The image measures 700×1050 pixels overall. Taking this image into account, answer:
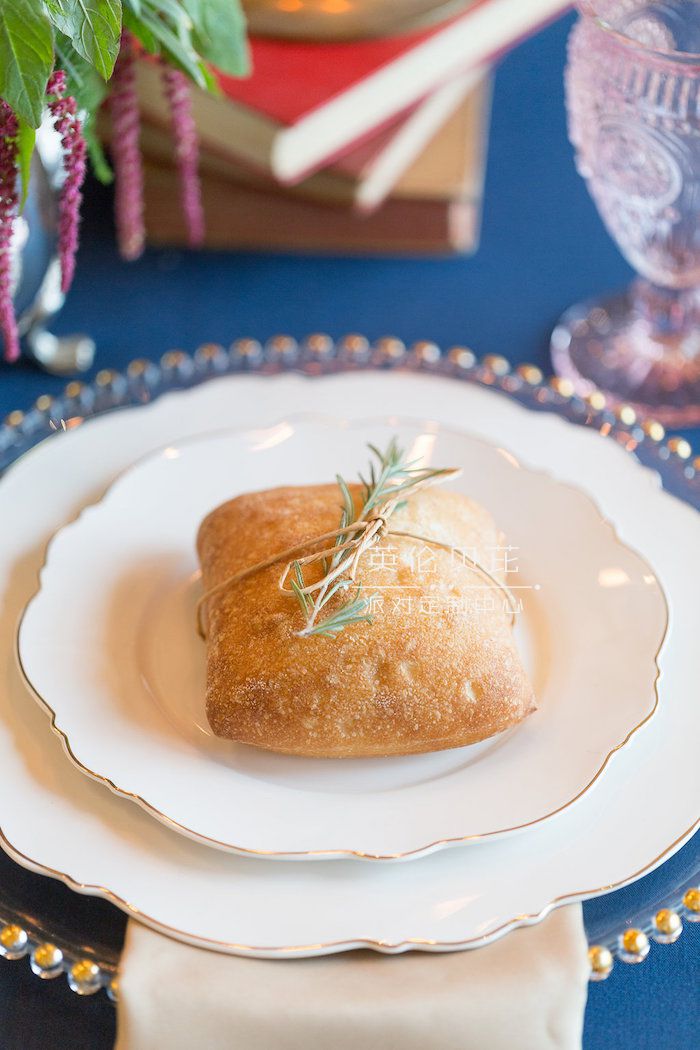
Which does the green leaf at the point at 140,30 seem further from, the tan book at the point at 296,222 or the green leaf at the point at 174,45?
the tan book at the point at 296,222

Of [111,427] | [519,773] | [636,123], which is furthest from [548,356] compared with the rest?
[519,773]

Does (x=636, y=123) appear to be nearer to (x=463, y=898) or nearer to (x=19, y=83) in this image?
(x=19, y=83)

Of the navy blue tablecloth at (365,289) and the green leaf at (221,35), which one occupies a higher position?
the green leaf at (221,35)

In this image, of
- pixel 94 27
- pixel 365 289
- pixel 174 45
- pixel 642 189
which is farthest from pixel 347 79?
pixel 94 27

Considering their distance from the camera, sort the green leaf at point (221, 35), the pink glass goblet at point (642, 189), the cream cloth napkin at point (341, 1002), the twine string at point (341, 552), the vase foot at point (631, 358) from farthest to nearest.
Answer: the vase foot at point (631, 358) → the pink glass goblet at point (642, 189) → the green leaf at point (221, 35) → the twine string at point (341, 552) → the cream cloth napkin at point (341, 1002)

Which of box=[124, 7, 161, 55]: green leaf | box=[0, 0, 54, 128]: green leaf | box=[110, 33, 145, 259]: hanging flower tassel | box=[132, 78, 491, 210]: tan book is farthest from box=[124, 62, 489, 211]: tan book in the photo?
box=[0, 0, 54, 128]: green leaf

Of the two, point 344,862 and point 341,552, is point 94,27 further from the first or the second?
point 344,862

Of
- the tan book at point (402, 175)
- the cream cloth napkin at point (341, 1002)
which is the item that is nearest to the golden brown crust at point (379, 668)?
the cream cloth napkin at point (341, 1002)
